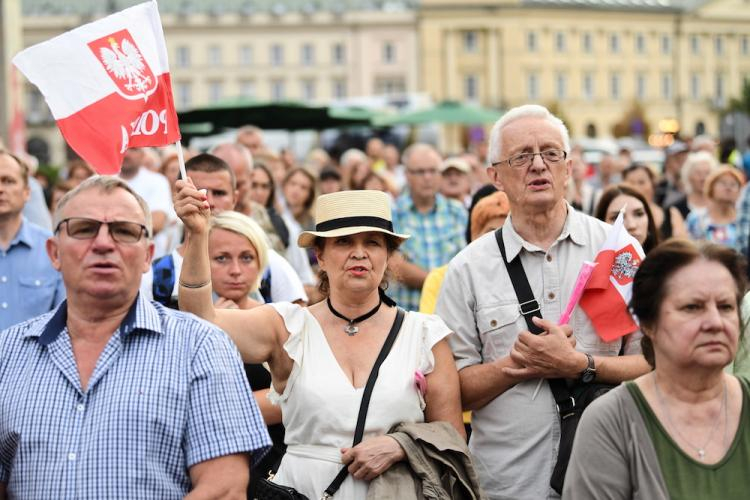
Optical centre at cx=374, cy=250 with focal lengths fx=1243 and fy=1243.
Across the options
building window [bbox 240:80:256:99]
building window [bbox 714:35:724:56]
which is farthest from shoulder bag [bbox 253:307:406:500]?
building window [bbox 714:35:724:56]

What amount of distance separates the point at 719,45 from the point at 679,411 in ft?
421

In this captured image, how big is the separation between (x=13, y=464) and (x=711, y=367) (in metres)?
2.17

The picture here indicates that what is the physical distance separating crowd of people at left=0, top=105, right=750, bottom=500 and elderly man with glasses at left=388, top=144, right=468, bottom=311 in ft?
9.37

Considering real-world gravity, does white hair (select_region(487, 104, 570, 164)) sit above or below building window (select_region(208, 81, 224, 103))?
below

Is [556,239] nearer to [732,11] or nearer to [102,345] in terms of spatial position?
[102,345]

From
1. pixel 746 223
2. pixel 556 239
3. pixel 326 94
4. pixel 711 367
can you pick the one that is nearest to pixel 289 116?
pixel 746 223

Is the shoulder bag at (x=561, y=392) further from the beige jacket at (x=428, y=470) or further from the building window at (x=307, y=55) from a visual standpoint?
the building window at (x=307, y=55)

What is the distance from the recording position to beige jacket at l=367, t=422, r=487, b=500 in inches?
177

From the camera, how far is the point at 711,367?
3811mm

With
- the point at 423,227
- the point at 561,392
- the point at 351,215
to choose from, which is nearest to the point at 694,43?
the point at 423,227

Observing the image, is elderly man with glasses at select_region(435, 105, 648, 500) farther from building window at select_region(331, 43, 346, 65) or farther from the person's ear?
building window at select_region(331, 43, 346, 65)

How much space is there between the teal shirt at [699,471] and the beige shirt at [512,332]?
1156mm

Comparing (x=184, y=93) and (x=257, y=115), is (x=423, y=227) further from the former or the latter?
(x=184, y=93)

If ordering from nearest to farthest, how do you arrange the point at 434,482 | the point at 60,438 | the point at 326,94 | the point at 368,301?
the point at 60,438 → the point at 434,482 → the point at 368,301 → the point at 326,94
